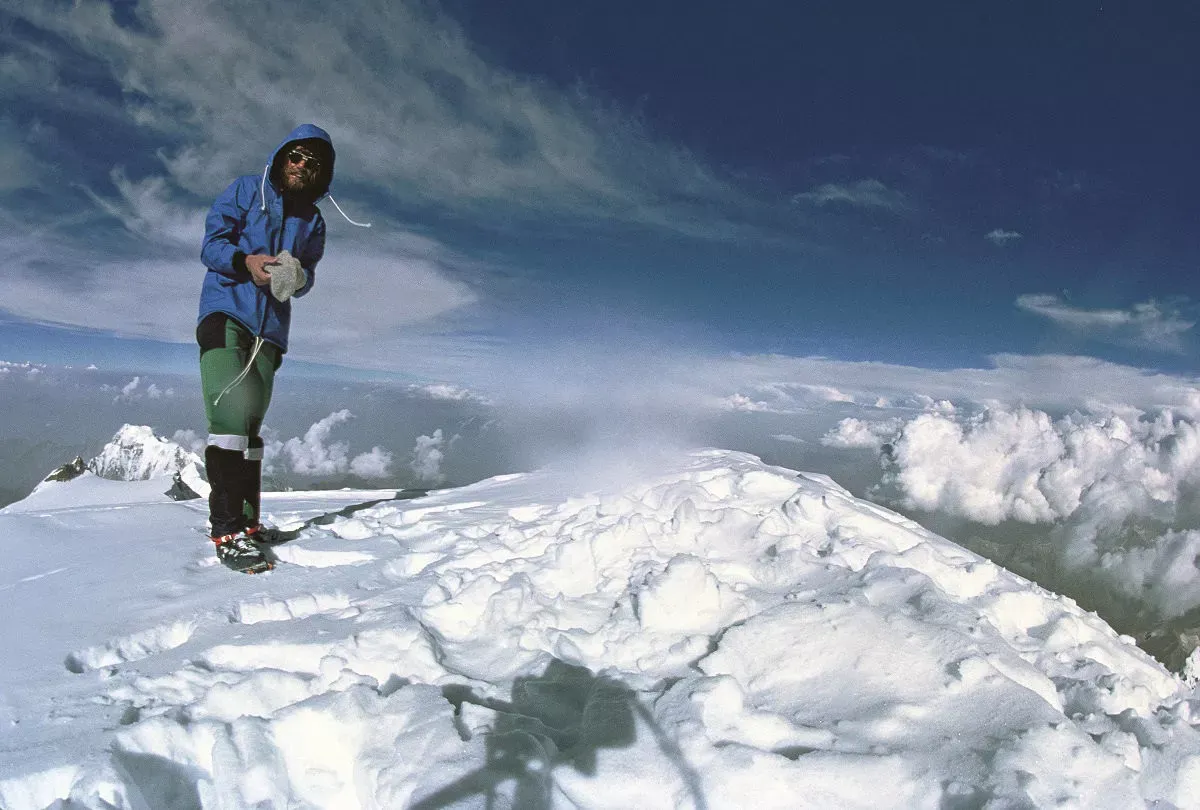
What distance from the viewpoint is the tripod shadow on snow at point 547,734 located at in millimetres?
1966

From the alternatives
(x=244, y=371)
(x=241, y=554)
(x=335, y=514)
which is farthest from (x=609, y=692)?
(x=335, y=514)

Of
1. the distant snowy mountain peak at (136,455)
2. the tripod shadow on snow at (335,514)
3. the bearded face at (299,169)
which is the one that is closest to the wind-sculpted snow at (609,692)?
the tripod shadow on snow at (335,514)

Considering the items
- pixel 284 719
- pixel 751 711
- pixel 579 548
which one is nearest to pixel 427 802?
pixel 284 719

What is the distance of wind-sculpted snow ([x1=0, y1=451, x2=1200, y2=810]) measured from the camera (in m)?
2.01

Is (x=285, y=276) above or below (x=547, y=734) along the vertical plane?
above

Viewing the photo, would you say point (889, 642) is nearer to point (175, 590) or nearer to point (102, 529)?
point (175, 590)

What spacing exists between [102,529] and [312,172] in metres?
3.69

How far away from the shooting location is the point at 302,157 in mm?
4750

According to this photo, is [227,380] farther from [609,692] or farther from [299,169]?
[609,692]

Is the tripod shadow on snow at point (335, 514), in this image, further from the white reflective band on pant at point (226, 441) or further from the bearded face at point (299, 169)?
the bearded face at point (299, 169)

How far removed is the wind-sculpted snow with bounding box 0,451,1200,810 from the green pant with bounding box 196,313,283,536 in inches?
17.4

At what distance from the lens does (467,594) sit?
12.4ft

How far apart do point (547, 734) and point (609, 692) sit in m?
0.40

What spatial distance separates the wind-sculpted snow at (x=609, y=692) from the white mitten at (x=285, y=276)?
86.5 inches
